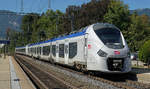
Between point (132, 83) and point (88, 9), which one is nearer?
point (132, 83)

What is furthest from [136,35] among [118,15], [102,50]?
[102,50]

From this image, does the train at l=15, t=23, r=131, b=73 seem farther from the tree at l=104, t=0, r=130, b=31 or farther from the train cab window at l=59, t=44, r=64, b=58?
the tree at l=104, t=0, r=130, b=31

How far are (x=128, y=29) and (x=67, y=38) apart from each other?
113ft

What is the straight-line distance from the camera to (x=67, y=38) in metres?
22.1

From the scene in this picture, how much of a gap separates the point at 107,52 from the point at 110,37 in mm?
1328

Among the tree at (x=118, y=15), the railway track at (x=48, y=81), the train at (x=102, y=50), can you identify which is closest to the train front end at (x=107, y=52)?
the train at (x=102, y=50)

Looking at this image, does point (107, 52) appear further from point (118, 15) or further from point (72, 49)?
point (118, 15)

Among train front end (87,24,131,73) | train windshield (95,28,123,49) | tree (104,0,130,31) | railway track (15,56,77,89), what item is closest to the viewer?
railway track (15,56,77,89)

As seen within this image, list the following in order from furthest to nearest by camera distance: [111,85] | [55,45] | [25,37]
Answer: [25,37]
[55,45]
[111,85]

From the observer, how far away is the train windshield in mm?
14891

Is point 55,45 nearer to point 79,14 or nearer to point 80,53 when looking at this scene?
point 80,53

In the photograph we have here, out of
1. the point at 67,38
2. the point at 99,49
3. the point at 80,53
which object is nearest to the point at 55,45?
the point at 67,38

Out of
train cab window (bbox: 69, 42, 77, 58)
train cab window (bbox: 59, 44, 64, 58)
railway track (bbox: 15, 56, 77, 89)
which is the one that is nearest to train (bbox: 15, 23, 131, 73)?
train cab window (bbox: 69, 42, 77, 58)

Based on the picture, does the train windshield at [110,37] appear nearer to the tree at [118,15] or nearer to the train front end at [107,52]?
the train front end at [107,52]
